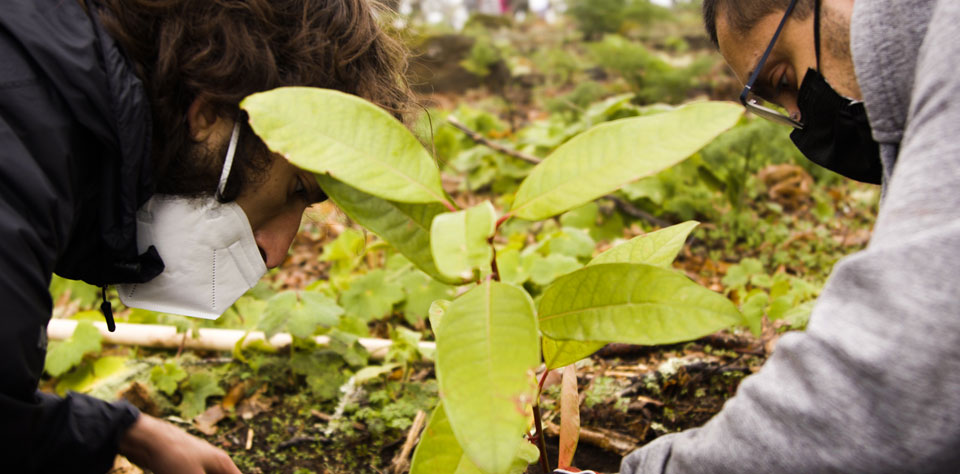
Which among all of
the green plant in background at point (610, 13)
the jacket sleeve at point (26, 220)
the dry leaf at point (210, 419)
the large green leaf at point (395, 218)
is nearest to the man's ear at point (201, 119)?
the jacket sleeve at point (26, 220)

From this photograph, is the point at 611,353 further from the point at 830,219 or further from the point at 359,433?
the point at 830,219

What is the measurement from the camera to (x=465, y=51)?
28.1 feet

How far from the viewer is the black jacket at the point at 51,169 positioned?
1067 mm

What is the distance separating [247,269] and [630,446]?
108 cm

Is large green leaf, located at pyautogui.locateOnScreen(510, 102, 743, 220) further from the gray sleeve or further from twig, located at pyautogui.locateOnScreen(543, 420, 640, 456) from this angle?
twig, located at pyautogui.locateOnScreen(543, 420, 640, 456)

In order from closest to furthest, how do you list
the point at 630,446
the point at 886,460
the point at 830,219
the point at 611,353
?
the point at 886,460, the point at 630,446, the point at 611,353, the point at 830,219

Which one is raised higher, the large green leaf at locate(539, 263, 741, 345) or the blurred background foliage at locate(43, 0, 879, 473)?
the large green leaf at locate(539, 263, 741, 345)

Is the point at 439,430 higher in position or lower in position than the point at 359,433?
higher

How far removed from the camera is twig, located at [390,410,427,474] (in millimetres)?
1768

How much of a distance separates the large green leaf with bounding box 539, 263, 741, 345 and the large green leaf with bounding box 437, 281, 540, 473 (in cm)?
19

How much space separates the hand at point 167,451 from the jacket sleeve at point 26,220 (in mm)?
278

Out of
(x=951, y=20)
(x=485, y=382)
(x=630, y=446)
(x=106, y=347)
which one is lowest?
(x=106, y=347)

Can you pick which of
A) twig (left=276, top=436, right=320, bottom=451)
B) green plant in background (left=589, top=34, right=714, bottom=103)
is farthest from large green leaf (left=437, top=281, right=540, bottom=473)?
green plant in background (left=589, top=34, right=714, bottom=103)

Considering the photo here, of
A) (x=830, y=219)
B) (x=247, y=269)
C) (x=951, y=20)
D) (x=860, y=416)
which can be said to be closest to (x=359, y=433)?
(x=247, y=269)
